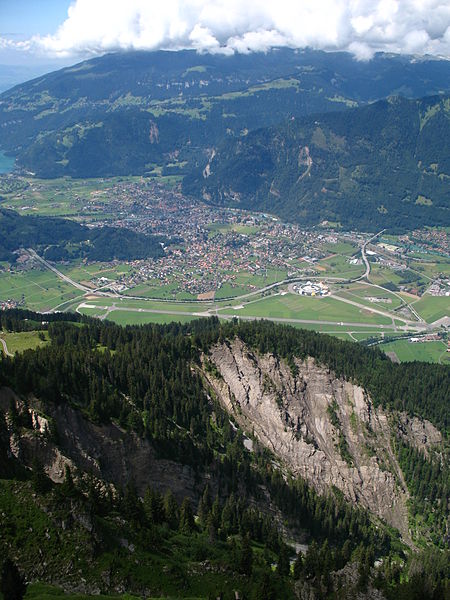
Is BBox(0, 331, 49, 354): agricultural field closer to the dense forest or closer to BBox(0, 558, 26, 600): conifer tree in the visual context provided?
the dense forest

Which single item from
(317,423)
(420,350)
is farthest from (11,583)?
(420,350)

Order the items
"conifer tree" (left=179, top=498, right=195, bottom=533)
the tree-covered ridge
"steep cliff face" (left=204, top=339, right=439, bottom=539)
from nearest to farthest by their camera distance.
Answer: "conifer tree" (left=179, top=498, right=195, bottom=533) → the tree-covered ridge → "steep cliff face" (left=204, top=339, right=439, bottom=539)

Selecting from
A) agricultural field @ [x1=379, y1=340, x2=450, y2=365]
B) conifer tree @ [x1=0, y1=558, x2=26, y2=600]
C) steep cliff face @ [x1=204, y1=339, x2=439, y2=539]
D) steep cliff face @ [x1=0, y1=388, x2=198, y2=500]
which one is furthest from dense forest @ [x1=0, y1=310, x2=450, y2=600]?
agricultural field @ [x1=379, y1=340, x2=450, y2=365]

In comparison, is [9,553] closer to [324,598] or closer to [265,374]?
[324,598]

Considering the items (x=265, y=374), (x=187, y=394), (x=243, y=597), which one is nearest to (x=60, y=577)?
(x=243, y=597)

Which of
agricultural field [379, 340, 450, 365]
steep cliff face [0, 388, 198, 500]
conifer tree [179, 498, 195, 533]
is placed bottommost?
agricultural field [379, 340, 450, 365]

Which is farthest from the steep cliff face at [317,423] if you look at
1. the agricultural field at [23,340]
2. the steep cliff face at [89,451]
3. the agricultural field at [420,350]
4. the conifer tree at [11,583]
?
the conifer tree at [11,583]
